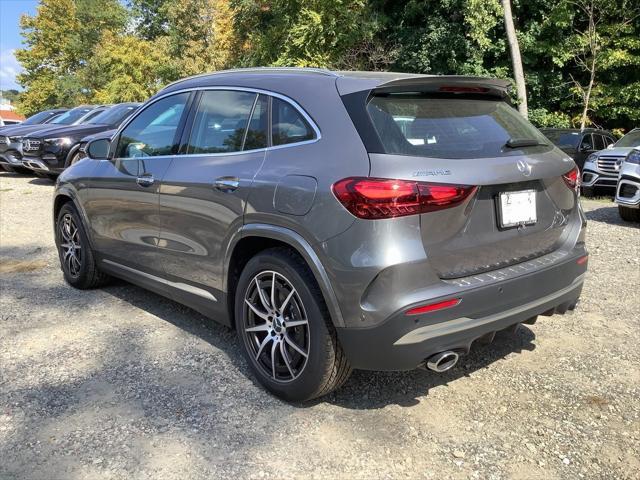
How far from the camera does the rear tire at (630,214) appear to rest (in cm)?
819

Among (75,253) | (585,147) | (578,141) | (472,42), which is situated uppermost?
(472,42)

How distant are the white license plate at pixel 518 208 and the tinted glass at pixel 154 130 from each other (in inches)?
86.5

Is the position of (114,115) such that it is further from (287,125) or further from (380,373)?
(380,373)

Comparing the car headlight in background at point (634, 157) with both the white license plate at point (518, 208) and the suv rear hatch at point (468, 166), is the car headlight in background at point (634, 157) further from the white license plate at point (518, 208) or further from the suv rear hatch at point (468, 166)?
the white license plate at point (518, 208)

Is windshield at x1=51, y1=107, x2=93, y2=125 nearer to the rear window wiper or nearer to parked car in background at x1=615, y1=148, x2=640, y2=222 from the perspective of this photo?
parked car in background at x1=615, y1=148, x2=640, y2=222

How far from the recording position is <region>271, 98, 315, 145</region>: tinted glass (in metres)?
2.93

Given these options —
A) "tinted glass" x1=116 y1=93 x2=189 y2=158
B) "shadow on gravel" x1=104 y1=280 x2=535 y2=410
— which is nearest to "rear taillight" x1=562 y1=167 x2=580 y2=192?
"shadow on gravel" x1=104 y1=280 x2=535 y2=410

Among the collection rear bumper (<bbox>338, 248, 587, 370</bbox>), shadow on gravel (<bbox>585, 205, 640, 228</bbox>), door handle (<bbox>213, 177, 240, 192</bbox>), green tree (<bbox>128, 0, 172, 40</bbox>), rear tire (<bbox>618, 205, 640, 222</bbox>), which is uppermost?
green tree (<bbox>128, 0, 172, 40</bbox>)

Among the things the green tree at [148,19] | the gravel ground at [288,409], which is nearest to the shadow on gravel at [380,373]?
the gravel ground at [288,409]

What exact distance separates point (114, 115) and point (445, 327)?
11479mm

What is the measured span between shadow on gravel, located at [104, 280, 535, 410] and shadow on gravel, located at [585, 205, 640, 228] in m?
5.29

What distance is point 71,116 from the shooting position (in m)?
13.6

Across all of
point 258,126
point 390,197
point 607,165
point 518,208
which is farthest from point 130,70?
point 390,197

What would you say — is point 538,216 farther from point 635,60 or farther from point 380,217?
point 635,60
